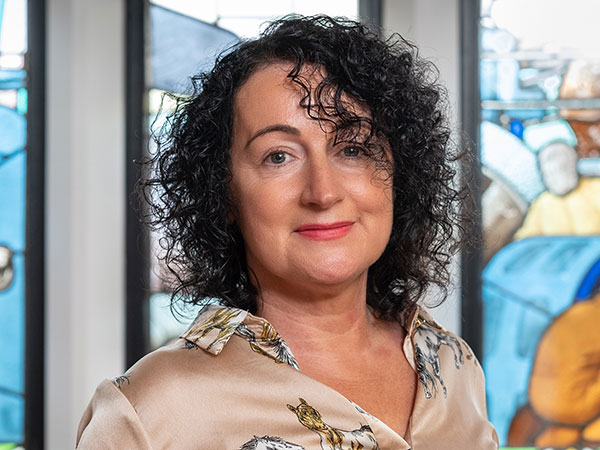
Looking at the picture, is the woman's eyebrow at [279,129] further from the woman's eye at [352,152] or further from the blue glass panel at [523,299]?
the blue glass panel at [523,299]

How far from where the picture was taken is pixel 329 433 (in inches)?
43.8

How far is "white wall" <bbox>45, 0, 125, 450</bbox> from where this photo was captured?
2773mm

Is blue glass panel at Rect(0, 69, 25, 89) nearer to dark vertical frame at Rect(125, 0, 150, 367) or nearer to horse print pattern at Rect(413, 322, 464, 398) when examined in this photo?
dark vertical frame at Rect(125, 0, 150, 367)

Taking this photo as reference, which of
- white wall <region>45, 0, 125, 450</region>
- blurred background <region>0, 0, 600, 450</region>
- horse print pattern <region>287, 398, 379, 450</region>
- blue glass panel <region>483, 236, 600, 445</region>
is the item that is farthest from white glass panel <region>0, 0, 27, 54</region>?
horse print pattern <region>287, 398, 379, 450</region>

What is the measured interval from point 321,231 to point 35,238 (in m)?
1.95

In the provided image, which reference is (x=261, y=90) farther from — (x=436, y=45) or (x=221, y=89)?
(x=436, y=45)

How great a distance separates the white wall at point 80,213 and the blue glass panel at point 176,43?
6.7 inches

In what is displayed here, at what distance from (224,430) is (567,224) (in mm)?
1994

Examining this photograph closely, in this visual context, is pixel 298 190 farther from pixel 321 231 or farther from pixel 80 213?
pixel 80 213

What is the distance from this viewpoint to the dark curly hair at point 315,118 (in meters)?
1.22

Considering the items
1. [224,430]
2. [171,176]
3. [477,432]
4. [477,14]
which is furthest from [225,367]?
[477,14]

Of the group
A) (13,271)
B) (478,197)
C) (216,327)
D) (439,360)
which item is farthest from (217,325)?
(13,271)

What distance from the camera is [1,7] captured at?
2.93m

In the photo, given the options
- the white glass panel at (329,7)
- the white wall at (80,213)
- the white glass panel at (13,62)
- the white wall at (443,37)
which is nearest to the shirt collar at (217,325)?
the white wall at (443,37)
